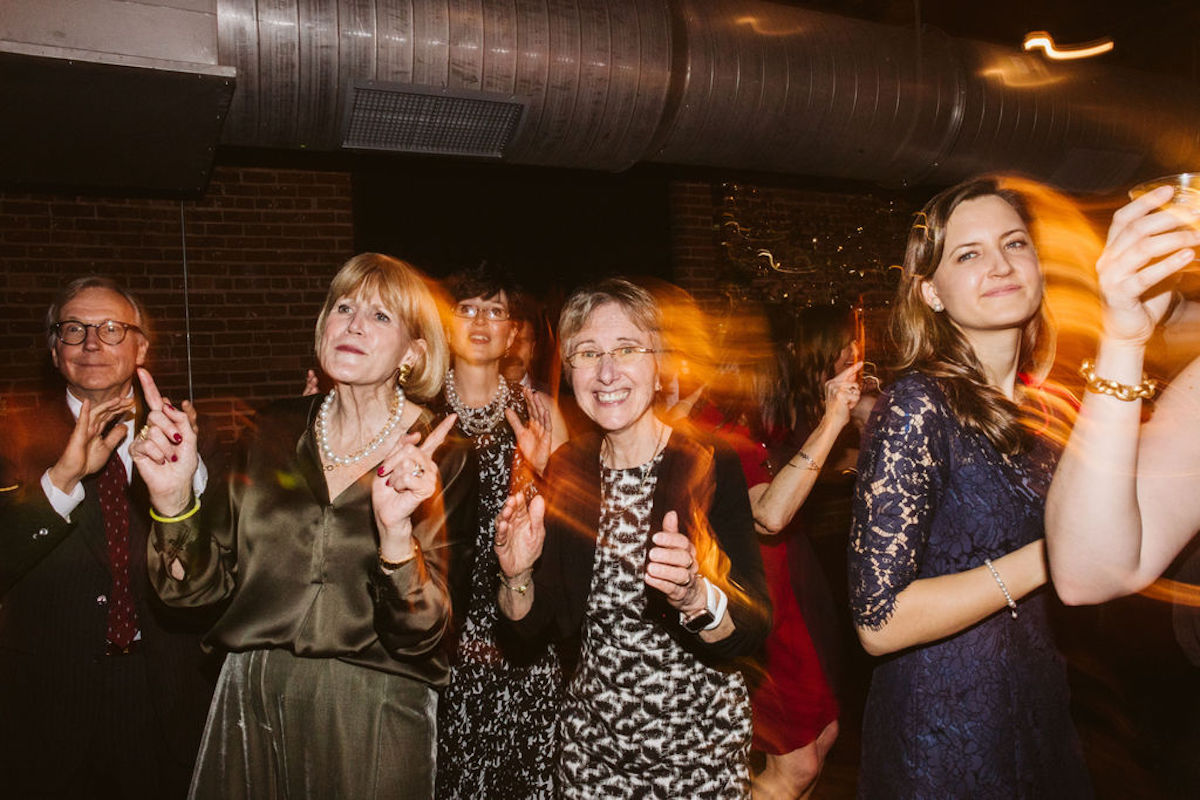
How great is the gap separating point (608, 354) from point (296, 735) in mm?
1256

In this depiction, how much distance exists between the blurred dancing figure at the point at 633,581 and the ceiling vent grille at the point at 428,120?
1160mm

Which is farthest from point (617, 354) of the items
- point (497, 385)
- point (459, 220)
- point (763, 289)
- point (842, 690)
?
point (763, 289)

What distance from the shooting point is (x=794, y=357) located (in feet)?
10.4

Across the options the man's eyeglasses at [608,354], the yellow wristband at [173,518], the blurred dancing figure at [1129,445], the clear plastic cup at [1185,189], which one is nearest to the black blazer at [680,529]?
the man's eyeglasses at [608,354]

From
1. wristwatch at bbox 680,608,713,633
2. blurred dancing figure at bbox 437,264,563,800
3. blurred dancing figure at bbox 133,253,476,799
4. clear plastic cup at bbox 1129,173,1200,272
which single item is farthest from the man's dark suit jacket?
clear plastic cup at bbox 1129,173,1200,272

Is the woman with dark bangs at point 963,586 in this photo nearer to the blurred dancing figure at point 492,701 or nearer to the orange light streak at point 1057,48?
the blurred dancing figure at point 492,701

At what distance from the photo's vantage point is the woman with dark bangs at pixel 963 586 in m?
1.36

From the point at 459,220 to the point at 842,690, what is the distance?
376 centimetres

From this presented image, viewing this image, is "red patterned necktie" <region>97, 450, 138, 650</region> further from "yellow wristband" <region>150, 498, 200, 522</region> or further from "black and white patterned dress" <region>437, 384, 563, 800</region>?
Result: "black and white patterned dress" <region>437, 384, 563, 800</region>

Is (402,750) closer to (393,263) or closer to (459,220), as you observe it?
(393,263)

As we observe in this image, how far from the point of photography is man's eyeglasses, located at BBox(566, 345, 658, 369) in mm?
1899

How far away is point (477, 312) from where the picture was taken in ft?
9.28

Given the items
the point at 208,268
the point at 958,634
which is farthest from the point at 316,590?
the point at 208,268

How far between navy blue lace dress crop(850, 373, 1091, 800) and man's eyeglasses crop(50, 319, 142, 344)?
235 centimetres
